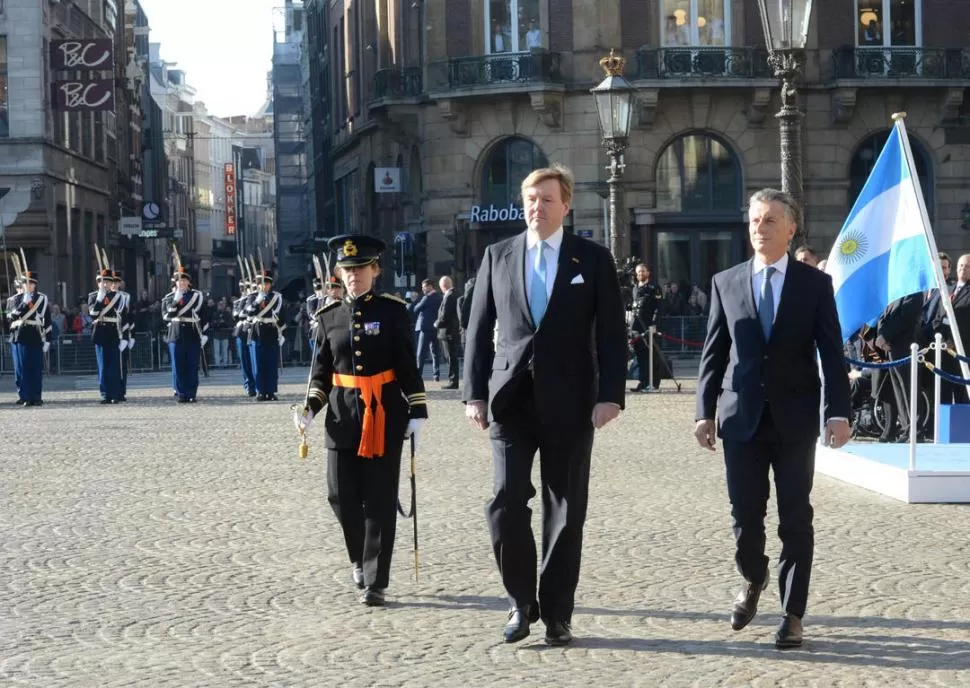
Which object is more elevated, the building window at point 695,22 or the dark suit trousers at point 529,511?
the building window at point 695,22

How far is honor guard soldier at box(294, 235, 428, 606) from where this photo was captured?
9.22 metres

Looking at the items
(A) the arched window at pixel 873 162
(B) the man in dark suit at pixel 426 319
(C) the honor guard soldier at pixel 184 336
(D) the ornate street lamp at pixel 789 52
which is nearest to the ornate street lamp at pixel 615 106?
(B) the man in dark suit at pixel 426 319

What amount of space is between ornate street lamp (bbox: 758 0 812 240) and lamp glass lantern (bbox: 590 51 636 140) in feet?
27.4

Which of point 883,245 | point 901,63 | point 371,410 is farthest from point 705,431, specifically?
point 901,63

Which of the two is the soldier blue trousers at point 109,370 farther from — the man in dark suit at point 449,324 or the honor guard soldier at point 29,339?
the man in dark suit at point 449,324

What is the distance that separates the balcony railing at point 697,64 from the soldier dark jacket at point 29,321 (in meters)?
18.0

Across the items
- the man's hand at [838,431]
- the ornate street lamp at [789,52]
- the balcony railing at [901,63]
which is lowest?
the man's hand at [838,431]

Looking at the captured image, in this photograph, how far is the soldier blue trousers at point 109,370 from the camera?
27.3m

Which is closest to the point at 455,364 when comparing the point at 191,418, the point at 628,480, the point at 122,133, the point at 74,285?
the point at 191,418

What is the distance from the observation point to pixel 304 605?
29.4 ft

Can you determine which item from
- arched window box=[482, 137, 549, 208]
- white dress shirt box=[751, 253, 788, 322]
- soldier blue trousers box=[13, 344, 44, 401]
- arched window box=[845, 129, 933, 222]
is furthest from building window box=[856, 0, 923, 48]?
white dress shirt box=[751, 253, 788, 322]

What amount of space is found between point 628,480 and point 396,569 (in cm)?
481

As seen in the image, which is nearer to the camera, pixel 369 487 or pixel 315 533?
pixel 369 487

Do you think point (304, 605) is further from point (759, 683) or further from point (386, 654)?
point (759, 683)
